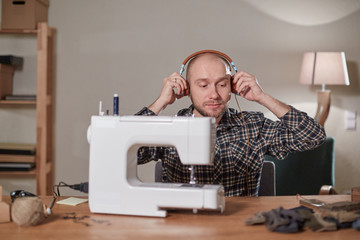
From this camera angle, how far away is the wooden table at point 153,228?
133cm

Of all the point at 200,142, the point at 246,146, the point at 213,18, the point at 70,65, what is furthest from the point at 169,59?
the point at 200,142

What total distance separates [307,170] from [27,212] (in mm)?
2315

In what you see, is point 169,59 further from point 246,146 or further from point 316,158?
point 246,146

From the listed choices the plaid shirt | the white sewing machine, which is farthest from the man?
the white sewing machine

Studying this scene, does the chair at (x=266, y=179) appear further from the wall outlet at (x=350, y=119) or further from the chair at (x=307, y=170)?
the wall outlet at (x=350, y=119)

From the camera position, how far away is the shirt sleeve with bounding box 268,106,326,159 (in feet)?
6.95

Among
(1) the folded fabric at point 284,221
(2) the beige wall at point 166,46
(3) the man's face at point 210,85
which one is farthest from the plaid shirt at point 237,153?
(2) the beige wall at point 166,46

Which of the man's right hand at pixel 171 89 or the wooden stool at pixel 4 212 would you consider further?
the man's right hand at pixel 171 89

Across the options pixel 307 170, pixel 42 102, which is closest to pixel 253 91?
pixel 307 170

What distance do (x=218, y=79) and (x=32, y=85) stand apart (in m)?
2.21

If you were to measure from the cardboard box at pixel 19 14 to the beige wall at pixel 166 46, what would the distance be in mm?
273

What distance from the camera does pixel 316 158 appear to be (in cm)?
331

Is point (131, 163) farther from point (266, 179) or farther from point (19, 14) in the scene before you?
point (19, 14)

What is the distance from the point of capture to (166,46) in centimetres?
385
